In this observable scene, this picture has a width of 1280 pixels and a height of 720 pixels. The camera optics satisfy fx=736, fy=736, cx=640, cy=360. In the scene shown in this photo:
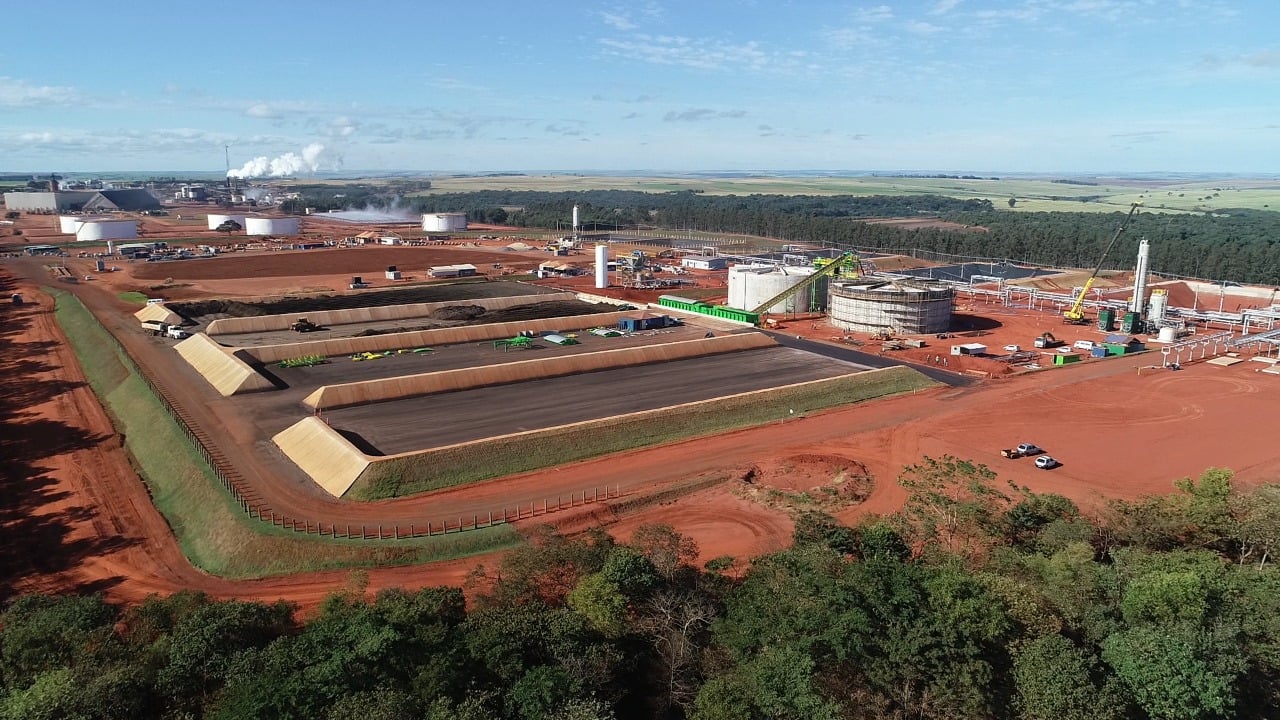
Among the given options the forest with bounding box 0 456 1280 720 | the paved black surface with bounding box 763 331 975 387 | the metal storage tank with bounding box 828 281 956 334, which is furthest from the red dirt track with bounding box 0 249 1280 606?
the metal storage tank with bounding box 828 281 956 334

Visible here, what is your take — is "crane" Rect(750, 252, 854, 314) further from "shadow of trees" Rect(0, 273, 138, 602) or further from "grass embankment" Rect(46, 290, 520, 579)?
"shadow of trees" Rect(0, 273, 138, 602)

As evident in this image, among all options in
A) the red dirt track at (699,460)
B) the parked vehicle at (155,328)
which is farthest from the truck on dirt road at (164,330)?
the red dirt track at (699,460)

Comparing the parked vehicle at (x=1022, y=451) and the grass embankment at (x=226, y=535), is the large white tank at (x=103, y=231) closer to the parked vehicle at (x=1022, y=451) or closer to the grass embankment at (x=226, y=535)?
the grass embankment at (x=226, y=535)

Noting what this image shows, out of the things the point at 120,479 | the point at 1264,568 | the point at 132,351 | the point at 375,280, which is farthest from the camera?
the point at 375,280

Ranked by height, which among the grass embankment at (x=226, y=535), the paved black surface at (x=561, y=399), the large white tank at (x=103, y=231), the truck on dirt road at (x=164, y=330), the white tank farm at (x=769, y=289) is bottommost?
the grass embankment at (x=226, y=535)

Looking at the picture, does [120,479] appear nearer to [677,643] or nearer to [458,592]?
[458,592]

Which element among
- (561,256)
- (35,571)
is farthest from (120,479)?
(561,256)

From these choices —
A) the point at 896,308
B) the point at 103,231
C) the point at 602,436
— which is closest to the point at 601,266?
the point at 896,308
